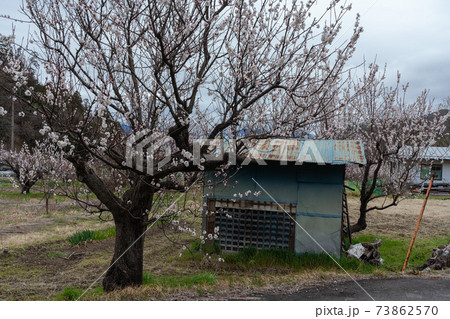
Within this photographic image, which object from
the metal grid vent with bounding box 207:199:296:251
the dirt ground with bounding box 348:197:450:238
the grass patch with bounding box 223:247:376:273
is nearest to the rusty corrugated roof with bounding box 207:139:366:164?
the metal grid vent with bounding box 207:199:296:251

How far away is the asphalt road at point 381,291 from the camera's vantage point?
224 inches

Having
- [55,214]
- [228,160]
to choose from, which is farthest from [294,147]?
[55,214]

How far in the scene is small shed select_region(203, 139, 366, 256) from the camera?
29.6 feet

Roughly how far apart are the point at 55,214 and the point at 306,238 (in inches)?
441

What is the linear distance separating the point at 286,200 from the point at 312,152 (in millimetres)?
1389

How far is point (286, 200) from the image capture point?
9.22 metres

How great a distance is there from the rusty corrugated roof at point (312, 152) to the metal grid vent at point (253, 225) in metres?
1.33

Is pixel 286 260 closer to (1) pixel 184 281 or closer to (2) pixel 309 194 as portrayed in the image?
(2) pixel 309 194

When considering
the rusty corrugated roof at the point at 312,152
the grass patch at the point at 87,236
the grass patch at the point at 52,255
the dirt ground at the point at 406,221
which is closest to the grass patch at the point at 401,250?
the dirt ground at the point at 406,221

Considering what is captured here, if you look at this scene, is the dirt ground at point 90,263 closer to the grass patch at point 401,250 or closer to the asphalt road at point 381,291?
the asphalt road at point 381,291

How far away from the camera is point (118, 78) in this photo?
630 centimetres

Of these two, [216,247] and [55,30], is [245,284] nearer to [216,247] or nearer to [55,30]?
[216,247]

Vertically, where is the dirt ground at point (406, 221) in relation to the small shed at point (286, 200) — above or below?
below

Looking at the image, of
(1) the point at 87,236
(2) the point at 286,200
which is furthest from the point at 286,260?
(1) the point at 87,236
